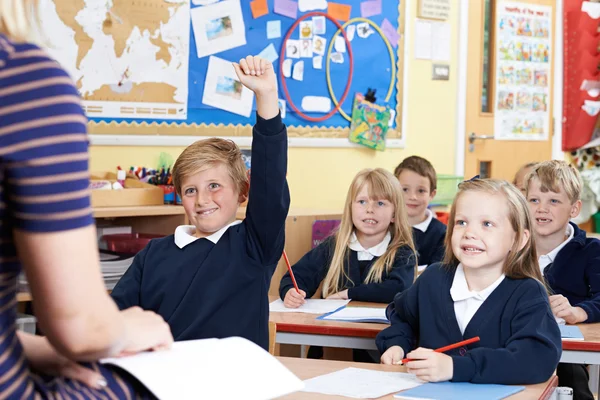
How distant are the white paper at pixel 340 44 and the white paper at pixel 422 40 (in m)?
0.64

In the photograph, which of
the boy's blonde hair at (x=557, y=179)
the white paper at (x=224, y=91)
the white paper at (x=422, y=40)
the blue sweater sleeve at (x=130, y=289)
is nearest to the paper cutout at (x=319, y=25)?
the white paper at (x=224, y=91)

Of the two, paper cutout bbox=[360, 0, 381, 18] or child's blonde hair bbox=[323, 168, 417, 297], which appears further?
paper cutout bbox=[360, 0, 381, 18]

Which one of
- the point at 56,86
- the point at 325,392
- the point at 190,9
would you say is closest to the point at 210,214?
the point at 325,392

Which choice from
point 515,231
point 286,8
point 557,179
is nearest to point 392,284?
point 557,179

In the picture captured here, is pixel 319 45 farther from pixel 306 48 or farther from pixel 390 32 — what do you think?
pixel 390 32

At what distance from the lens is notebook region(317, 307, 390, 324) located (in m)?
2.44

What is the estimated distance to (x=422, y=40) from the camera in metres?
5.12

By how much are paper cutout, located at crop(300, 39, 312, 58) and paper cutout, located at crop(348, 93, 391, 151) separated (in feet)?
1.36

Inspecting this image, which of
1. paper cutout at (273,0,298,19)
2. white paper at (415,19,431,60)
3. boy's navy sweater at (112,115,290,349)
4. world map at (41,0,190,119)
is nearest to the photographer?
boy's navy sweater at (112,115,290,349)

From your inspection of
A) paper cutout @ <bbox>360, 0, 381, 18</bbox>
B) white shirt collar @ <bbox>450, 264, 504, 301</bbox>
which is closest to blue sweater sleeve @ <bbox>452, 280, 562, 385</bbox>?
white shirt collar @ <bbox>450, 264, 504, 301</bbox>

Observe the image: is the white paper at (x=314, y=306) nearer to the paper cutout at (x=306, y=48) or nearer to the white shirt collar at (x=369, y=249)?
the white shirt collar at (x=369, y=249)

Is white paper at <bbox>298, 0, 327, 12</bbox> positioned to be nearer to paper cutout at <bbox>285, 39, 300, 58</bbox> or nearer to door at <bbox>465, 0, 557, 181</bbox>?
paper cutout at <bbox>285, 39, 300, 58</bbox>

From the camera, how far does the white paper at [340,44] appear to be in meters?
4.61

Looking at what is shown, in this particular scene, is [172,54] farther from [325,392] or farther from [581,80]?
[581,80]
